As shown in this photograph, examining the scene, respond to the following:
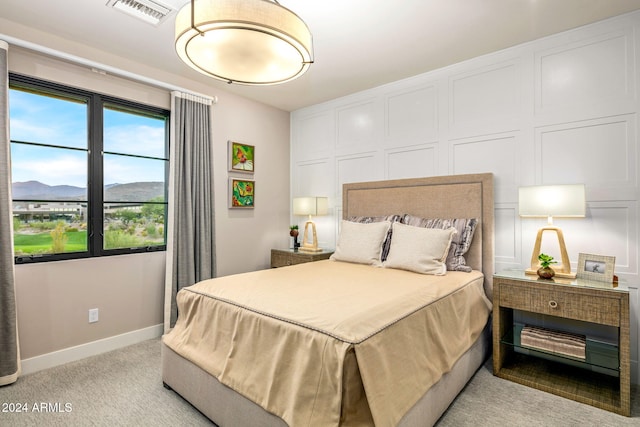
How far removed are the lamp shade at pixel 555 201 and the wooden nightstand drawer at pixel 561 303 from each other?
0.53 metres

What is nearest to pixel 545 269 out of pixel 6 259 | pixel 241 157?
pixel 241 157

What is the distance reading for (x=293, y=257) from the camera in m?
3.99

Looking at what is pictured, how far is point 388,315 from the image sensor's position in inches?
66.1

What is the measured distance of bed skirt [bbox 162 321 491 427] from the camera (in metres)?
1.63

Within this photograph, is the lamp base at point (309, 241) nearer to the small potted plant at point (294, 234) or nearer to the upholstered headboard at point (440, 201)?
the small potted plant at point (294, 234)

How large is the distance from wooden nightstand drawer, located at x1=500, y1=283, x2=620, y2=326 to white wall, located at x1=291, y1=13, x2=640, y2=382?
0.55 m

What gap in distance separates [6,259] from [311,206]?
2.74m

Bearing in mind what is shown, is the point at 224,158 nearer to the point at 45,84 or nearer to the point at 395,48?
the point at 45,84

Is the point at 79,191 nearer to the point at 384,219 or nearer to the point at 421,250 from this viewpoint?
the point at 384,219

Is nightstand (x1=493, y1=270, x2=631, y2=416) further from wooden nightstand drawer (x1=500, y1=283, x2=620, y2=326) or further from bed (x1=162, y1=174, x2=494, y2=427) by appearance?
bed (x1=162, y1=174, x2=494, y2=427)

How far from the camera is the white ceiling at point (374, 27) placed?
7.63 feet

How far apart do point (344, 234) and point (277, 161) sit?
1671 mm

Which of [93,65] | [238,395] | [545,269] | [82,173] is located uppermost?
[93,65]

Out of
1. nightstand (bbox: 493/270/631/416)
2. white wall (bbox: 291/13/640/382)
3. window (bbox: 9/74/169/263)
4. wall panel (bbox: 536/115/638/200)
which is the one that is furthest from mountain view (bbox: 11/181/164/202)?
wall panel (bbox: 536/115/638/200)
